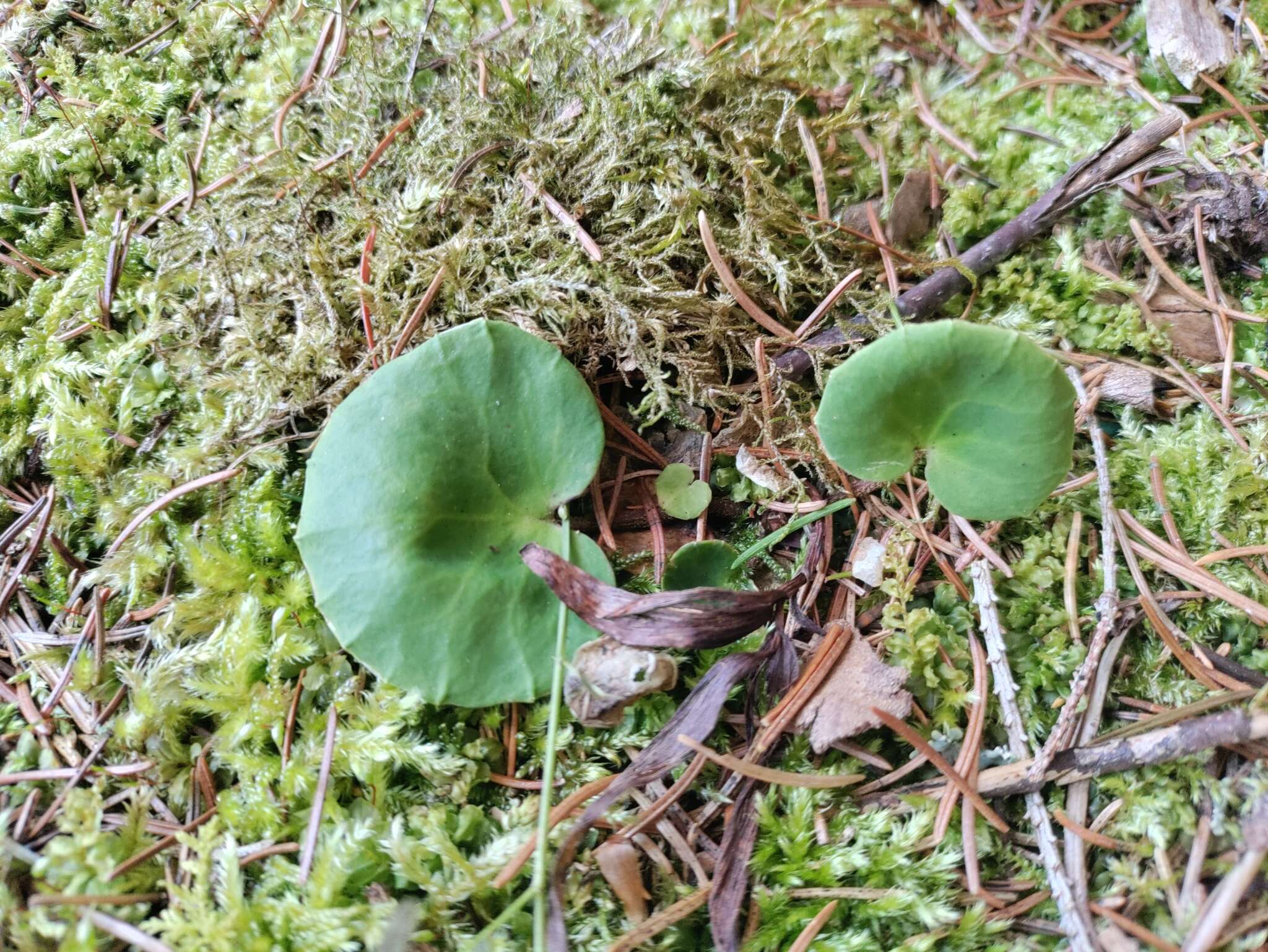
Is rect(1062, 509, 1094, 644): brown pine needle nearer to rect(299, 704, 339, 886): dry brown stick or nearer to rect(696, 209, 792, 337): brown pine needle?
rect(696, 209, 792, 337): brown pine needle

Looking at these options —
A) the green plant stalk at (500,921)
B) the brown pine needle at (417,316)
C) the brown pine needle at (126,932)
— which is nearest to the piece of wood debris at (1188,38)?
the brown pine needle at (417,316)

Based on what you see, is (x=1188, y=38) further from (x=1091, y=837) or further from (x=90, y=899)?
(x=90, y=899)

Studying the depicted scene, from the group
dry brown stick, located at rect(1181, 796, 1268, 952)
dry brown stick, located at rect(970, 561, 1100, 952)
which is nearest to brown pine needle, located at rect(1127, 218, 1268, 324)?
dry brown stick, located at rect(970, 561, 1100, 952)

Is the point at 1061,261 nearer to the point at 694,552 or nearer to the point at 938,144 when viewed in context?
the point at 938,144

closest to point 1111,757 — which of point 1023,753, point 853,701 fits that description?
point 1023,753

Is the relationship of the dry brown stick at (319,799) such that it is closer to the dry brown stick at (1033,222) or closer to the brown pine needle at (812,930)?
the brown pine needle at (812,930)

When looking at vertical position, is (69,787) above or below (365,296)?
below

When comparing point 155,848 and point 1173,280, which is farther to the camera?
Answer: point 1173,280
